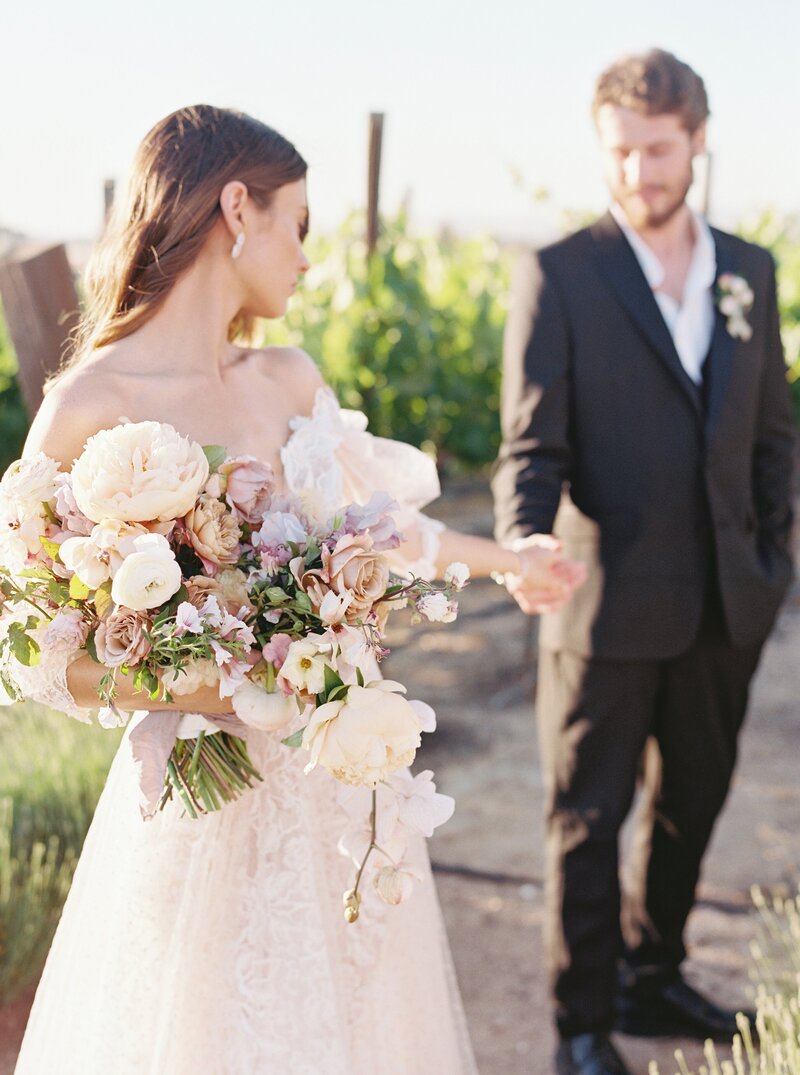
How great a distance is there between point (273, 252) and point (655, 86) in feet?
3.79

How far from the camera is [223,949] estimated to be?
6.30ft

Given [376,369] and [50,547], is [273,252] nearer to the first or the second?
[50,547]

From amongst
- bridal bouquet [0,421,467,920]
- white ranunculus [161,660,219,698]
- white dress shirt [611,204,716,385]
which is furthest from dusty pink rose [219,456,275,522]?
white dress shirt [611,204,716,385]

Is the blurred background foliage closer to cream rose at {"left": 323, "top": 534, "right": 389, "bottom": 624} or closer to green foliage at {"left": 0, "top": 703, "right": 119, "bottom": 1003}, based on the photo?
green foliage at {"left": 0, "top": 703, "right": 119, "bottom": 1003}

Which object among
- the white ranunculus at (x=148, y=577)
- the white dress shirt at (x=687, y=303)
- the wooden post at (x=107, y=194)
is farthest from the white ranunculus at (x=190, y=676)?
the wooden post at (x=107, y=194)

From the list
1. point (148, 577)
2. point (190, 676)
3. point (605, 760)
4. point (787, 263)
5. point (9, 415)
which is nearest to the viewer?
point (148, 577)

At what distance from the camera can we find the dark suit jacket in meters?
2.73

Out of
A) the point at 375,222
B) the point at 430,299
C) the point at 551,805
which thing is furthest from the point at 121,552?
the point at 430,299

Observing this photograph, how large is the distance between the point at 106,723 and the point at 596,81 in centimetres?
195

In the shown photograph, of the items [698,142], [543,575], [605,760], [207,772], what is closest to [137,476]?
[207,772]

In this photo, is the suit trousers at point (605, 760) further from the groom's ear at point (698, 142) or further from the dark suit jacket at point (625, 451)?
the groom's ear at point (698, 142)

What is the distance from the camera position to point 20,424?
7922mm

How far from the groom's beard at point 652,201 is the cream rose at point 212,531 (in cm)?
157

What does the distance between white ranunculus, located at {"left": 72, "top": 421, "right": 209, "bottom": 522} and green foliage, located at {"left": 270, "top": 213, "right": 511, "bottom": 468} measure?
4310 millimetres
